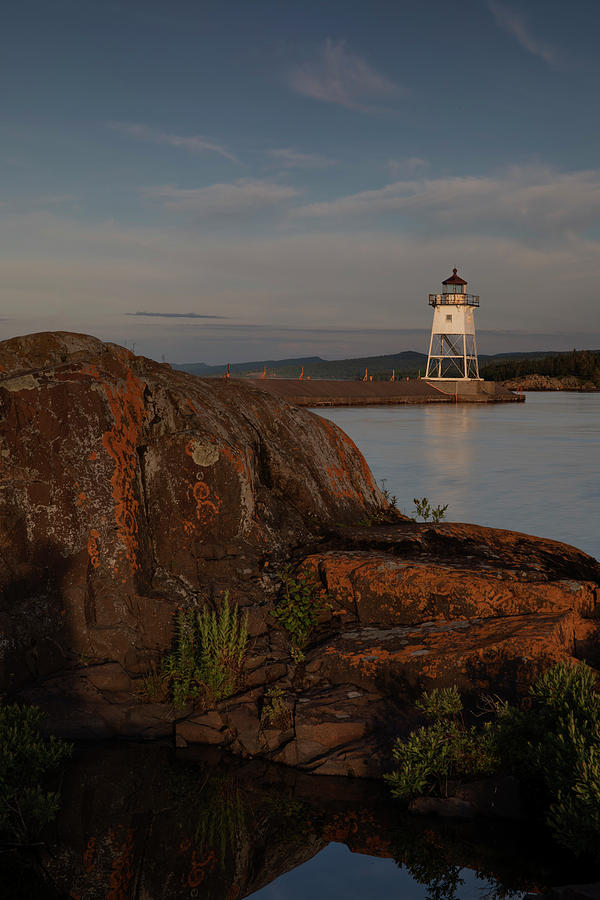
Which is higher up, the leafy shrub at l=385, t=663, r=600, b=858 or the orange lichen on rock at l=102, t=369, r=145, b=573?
the orange lichen on rock at l=102, t=369, r=145, b=573

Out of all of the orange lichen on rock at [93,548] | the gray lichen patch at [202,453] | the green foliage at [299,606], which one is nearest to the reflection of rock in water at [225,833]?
the green foliage at [299,606]

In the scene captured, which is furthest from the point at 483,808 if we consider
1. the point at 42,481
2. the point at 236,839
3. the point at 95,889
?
the point at 42,481

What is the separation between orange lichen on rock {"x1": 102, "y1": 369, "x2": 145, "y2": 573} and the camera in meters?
7.95

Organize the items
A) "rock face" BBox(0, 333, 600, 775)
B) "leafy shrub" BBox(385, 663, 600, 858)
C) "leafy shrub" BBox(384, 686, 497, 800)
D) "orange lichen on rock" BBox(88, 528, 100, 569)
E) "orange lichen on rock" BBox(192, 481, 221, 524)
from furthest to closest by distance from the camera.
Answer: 1. "orange lichen on rock" BBox(192, 481, 221, 524)
2. "orange lichen on rock" BBox(88, 528, 100, 569)
3. "rock face" BBox(0, 333, 600, 775)
4. "leafy shrub" BBox(384, 686, 497, 800)
5. "leafy shrub" BBox(385, 663, 600, 858)

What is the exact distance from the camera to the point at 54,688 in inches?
277

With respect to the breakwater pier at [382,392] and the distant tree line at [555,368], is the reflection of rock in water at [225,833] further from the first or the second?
the distant tree line at [555,368]

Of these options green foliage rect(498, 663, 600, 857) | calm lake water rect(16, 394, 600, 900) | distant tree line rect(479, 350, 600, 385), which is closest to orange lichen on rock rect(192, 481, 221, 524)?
calm lake water rect(16, 394, 600, 900)

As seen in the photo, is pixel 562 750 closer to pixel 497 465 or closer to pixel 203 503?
pixel 203 503

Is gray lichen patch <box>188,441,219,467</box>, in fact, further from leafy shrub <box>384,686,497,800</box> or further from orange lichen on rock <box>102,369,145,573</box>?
leafy shrub <box>384,686,497,800</box>

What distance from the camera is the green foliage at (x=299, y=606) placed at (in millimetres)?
7969

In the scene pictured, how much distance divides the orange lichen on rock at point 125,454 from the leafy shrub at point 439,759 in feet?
11.4

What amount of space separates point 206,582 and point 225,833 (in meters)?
3.04

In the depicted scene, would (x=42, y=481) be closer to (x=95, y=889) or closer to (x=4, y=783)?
(x=4, y=783)

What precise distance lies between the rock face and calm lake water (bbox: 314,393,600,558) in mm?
9463
